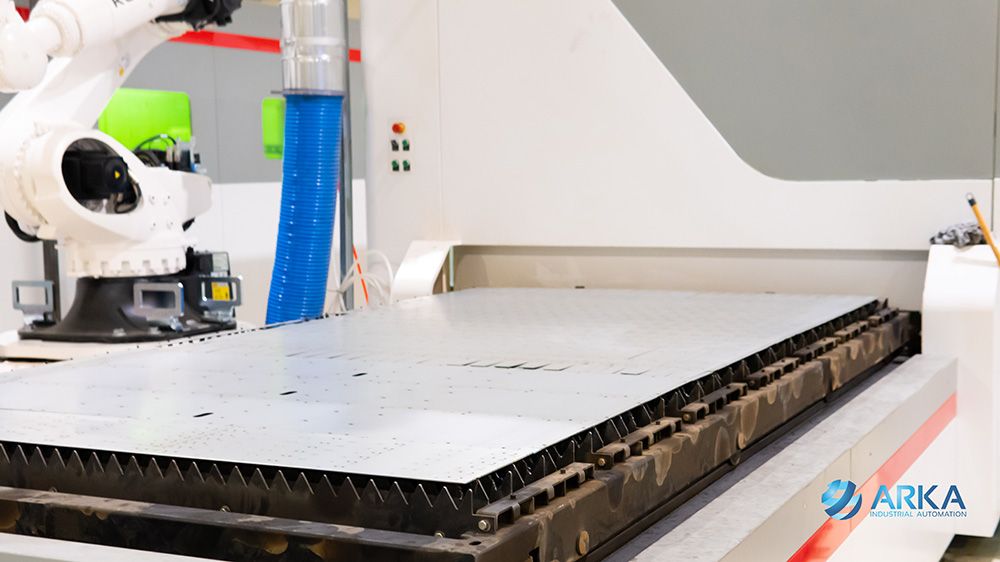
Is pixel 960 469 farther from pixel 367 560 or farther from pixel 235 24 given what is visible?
pixel 235 24

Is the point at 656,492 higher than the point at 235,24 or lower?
lower

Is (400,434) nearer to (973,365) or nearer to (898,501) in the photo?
(898,501)

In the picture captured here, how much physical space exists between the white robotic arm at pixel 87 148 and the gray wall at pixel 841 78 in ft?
5.22

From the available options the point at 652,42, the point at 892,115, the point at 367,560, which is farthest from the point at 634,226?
the point at 367,560

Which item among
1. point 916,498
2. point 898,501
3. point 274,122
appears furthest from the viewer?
point 274,122

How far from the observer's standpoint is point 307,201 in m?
3.63

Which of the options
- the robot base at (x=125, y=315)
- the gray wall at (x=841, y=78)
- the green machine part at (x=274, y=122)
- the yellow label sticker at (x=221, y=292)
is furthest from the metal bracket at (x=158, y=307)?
the gray wall at (x=841, y=78)

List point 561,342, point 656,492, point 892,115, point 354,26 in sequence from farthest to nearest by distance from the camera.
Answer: point 354,26
point 892,115
point 561,342
point 656,492

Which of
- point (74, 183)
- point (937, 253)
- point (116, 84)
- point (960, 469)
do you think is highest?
point (116, 84)

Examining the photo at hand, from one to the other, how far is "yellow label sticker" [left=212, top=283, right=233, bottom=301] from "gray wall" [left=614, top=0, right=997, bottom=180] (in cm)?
161

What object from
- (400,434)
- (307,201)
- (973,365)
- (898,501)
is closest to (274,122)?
(307,201)

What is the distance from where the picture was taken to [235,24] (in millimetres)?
6730

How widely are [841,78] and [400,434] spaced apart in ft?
6.83

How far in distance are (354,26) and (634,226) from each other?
4.94 metres
